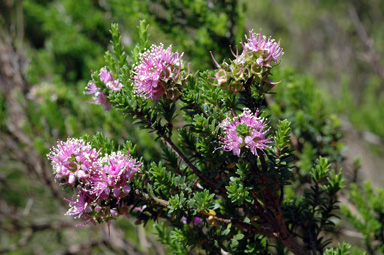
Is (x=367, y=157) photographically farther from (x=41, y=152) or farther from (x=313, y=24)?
(x=41, y=152)

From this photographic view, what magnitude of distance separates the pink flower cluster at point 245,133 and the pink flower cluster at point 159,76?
0.90ft

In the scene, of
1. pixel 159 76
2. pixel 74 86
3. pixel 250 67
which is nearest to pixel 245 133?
pixel 250 67

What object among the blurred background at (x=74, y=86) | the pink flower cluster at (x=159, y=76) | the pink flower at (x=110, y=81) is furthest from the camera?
the blurred background at (x=74, y=86)

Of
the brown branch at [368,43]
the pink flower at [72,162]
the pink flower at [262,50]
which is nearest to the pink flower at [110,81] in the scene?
the pink flower at [72,162]

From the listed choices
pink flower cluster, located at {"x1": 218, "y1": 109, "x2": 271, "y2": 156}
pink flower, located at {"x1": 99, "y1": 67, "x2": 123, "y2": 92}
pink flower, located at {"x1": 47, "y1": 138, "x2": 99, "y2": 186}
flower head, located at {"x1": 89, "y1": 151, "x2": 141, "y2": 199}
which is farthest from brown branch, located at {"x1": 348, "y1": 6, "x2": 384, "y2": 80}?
pink flower, located at {"x1": 47, "y1": 138, "x2": 99, "y2": 186}

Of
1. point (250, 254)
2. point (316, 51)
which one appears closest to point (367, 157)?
point (316, 51)

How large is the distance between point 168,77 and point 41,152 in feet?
7.46

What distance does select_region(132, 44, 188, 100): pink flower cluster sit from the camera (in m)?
1.52

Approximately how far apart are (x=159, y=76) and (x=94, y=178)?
51 cm

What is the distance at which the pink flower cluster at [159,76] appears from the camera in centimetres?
152

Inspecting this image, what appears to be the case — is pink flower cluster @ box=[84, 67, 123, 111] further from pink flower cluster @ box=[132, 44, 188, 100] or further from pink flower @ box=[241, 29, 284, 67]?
pink flower @ box=[241, 29, 284, 67]

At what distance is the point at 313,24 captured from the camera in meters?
9.96

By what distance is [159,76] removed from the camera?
4.98 ft

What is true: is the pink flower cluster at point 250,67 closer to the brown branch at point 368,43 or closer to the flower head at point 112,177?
the flower head at point 112,177
